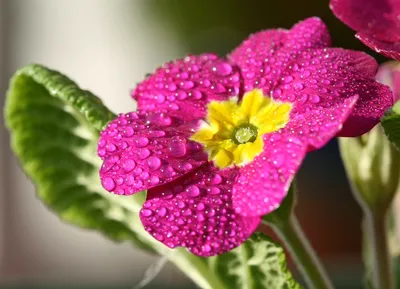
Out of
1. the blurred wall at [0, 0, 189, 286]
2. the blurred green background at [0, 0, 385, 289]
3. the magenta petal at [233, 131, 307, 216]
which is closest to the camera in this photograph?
the magenta petal at [233, 131, 307, 216]

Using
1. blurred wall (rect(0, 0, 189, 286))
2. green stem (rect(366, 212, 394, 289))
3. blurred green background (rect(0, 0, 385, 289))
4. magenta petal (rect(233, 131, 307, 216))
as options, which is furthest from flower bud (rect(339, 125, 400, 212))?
blurred wall (rect(0, 0, 189, 286))

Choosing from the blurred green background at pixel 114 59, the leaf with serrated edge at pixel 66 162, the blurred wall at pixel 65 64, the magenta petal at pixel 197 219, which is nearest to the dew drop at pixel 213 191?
the magenta petal at pixel 197 219

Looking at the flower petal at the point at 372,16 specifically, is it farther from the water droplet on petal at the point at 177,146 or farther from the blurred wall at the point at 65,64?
the blurred wall at the point at 65,64

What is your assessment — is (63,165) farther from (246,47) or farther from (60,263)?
(60,263)

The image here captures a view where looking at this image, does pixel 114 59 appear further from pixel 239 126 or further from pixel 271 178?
pixel 271 178

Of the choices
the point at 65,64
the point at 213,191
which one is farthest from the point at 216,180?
the point at 65,64

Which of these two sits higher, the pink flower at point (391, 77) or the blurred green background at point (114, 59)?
the pink flower at point (391, 77)

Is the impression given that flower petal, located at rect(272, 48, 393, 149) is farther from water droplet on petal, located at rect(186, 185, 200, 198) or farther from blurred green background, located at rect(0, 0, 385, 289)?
blurred green background, located at rect(0, 0, 385, 289)
